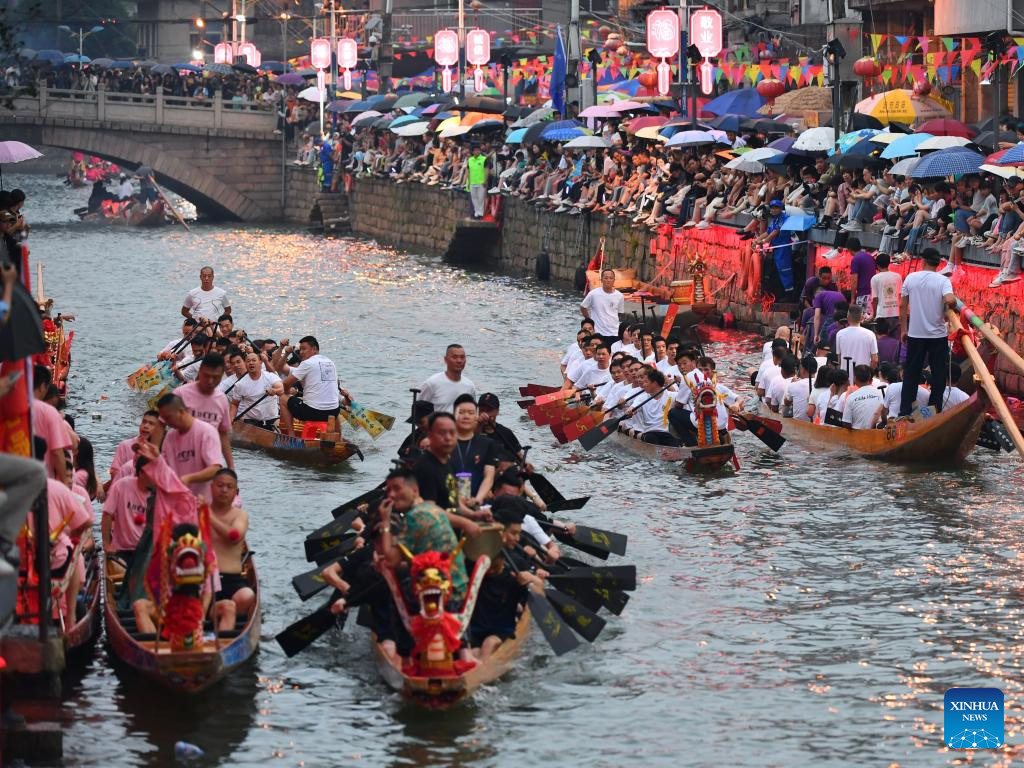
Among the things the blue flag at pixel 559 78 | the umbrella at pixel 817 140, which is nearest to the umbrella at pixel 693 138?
the umbrella at pixel 817 140

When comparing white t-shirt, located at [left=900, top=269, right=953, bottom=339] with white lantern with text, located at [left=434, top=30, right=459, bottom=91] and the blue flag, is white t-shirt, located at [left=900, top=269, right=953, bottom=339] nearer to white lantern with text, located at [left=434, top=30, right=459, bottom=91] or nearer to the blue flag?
the blue flag

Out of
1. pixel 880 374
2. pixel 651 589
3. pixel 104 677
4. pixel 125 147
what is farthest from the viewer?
pixel 125 147

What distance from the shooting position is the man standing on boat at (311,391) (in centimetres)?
2303

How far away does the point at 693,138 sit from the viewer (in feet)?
122

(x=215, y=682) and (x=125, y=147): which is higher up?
(x=125, y=147)

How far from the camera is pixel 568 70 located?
48.4m

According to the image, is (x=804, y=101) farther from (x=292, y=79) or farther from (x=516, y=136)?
(x=292, y=79)

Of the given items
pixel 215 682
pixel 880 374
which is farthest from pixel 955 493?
pixel 215 682

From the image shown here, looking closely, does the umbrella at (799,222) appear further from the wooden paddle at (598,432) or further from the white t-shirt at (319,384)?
the white t-shirt at (319,384)

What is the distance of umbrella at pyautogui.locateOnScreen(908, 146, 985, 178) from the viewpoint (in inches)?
1089

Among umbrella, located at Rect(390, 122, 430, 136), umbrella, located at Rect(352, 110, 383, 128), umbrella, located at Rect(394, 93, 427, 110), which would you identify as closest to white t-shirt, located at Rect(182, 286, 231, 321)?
umbrella, located at Rect(390, 122, 430, 136)

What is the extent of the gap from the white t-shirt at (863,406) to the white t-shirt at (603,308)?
19.2 ft

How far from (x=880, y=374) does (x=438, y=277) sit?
2527 centimetres

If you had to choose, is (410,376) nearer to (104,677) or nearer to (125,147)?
(104,677)
